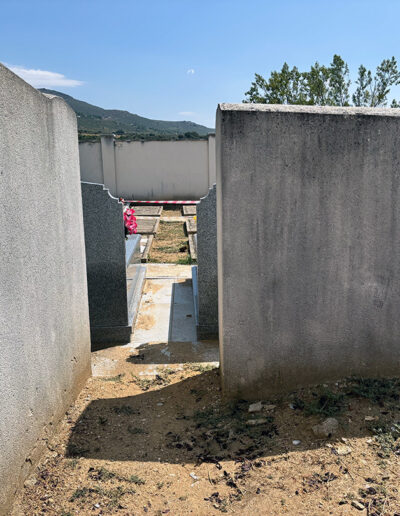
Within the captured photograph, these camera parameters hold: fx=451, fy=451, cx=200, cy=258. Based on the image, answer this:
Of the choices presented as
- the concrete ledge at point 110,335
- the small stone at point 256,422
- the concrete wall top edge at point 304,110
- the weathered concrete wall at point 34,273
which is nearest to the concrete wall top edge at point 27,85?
the weathered concrete wall at point 34,273

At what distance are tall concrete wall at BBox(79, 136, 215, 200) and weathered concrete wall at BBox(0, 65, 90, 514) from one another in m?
17.9

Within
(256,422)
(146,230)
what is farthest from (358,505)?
(146,230)

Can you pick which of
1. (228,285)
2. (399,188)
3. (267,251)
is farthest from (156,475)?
(399,188)

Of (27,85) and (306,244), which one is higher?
(27,85)

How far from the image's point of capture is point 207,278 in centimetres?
599

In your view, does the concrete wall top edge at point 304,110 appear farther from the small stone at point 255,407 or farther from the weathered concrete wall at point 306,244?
the small stone at point 255,407

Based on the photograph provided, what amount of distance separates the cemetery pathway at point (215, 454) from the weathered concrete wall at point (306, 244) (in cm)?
30

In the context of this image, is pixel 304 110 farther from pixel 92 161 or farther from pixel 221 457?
pixel 92 161

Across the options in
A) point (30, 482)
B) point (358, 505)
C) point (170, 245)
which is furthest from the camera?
point (170, 245)

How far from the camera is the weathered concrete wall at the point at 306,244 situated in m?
3.40

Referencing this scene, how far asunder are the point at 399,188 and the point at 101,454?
9.77 ft

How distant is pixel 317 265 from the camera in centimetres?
361

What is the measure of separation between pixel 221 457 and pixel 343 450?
80 cm

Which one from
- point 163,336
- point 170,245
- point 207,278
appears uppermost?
point 207,278
